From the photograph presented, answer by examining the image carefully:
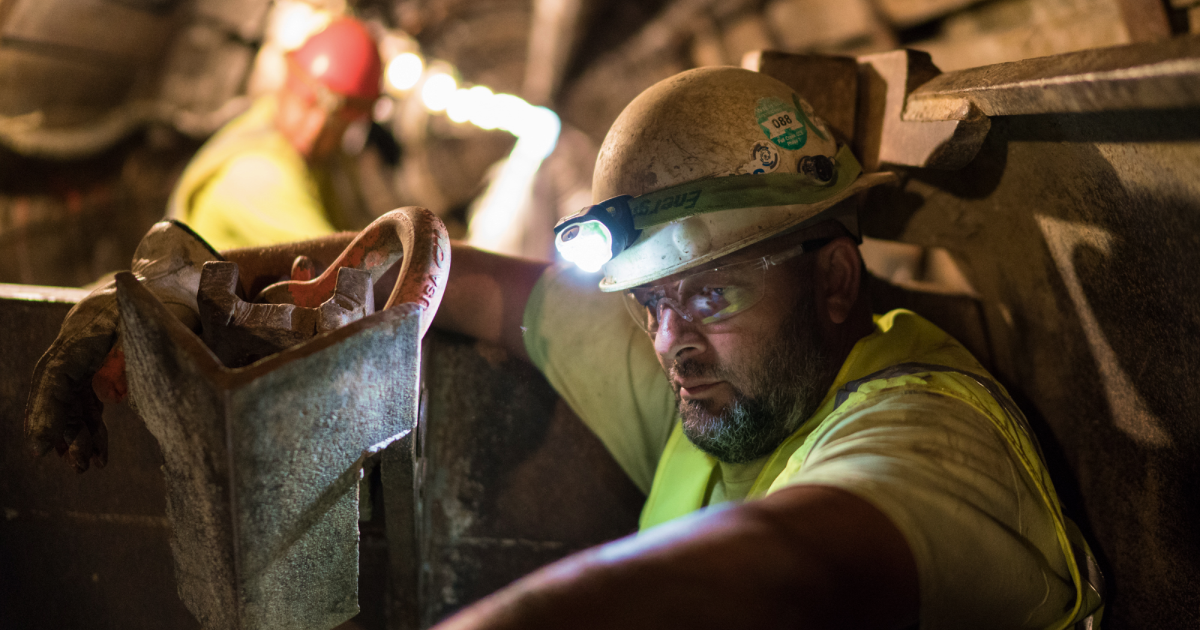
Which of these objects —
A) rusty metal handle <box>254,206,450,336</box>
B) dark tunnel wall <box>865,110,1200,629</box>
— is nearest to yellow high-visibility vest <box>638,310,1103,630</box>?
dark tunnel wall <box>865,110,1200,629</box>

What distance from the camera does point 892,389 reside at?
5.03 feet

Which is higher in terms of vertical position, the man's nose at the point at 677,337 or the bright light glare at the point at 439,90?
the man's nose at the point at 677,337

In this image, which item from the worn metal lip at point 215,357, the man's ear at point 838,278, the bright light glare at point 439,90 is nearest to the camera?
the worn metal lip at point 215,357

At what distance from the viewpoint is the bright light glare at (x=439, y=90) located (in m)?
6.35

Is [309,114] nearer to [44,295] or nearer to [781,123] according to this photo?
[44,295]

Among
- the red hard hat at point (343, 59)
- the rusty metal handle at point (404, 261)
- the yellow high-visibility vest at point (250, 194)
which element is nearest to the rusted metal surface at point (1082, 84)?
the rusty metal handle at point (404, 261)

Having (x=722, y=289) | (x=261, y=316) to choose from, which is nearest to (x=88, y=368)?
(x=261, y=316)

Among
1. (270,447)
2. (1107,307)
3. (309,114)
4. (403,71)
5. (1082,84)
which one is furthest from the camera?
(403,71)

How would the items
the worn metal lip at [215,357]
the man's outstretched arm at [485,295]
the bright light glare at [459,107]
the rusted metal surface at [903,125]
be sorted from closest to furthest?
the worn metal lip at [215,357], the rusted metal surface at [903,125], the man's outstretched arm at [485,295], the bright light glare at [459,107]

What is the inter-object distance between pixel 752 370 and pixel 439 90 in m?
5.31

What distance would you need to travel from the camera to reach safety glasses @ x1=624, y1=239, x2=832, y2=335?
1805 millimetres

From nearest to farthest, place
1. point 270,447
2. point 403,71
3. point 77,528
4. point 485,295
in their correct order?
point 270,447, point 77,528, point 485,295, point 403,71

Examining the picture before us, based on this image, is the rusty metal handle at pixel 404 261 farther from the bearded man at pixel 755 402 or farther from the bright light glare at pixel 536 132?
the bright light glare at pixel 536 132

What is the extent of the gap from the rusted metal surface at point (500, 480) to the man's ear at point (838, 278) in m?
0.82
